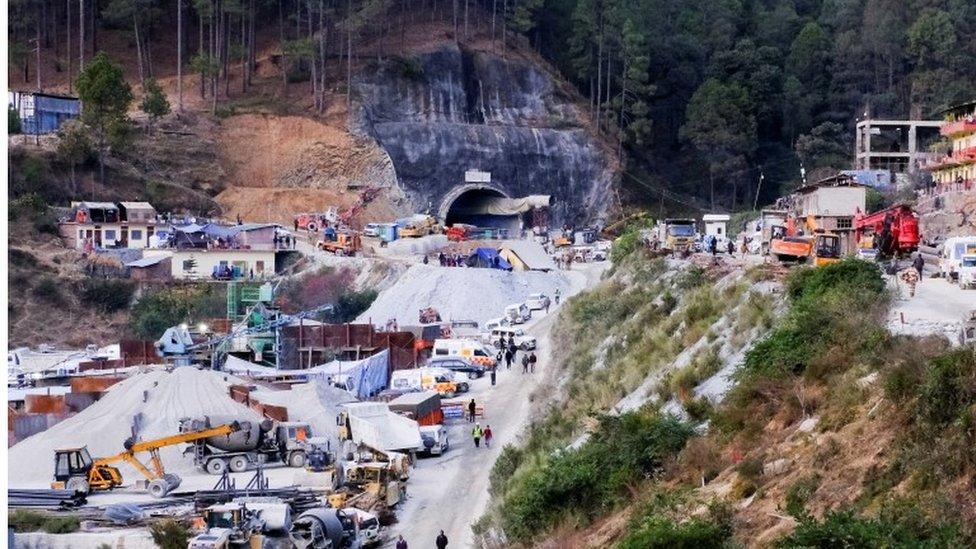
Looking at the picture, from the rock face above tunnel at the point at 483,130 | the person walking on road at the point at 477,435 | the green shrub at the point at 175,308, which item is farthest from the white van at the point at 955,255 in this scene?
the rock face above tunnel at the point at 483,130

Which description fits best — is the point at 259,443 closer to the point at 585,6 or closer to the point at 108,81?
the point at 108,81

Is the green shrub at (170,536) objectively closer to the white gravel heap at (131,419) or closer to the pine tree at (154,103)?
the white gravel heap at (131,419)

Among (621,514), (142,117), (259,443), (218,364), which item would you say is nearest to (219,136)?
(142,117)

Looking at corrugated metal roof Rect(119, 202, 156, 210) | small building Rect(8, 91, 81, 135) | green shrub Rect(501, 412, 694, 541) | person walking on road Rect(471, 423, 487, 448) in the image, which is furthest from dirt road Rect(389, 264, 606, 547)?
small building Rect(8, 91, 81, 135)

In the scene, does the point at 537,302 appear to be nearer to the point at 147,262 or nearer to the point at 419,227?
the point at 419,227

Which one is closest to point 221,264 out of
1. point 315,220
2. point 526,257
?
point 315,220
